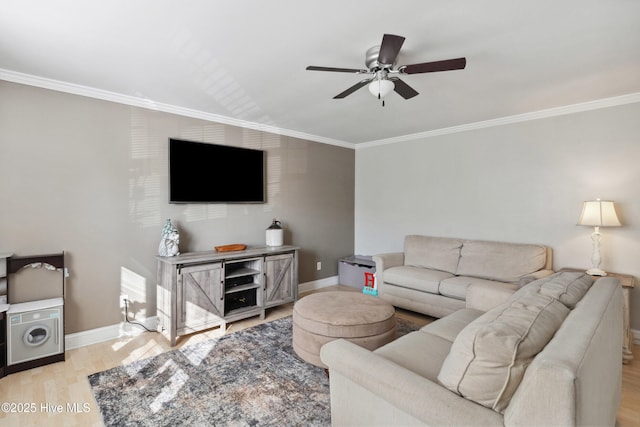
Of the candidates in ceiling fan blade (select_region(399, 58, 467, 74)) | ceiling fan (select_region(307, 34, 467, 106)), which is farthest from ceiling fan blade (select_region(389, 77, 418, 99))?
ceiling fan blade (select_region(399, 58, 467, 74))

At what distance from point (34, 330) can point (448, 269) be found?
408cm

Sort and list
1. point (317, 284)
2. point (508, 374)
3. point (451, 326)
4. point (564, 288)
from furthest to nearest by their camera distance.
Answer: point (317, 284), point (451, 326), point (564, 288), point (508, 374)

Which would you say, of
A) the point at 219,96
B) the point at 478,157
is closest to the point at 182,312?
the point at 219,96

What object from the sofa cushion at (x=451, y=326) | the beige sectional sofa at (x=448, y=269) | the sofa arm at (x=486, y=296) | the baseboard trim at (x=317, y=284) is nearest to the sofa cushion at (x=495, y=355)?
the sofa cushion at (x=451, y=326)

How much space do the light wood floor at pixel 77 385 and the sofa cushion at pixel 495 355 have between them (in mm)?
1465

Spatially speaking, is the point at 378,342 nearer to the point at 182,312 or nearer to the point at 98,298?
the point at 182,312

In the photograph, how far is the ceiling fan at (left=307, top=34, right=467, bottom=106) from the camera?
184 centimetres

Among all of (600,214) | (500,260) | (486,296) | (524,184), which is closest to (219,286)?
(486,296)

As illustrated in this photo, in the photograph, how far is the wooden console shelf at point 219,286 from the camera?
2.94 metres

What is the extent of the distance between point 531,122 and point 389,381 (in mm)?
3633

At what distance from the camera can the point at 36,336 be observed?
246 cm

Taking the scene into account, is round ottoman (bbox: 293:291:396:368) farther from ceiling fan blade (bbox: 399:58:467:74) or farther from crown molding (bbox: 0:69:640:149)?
crown molding (bbox: 0:69:640:149)

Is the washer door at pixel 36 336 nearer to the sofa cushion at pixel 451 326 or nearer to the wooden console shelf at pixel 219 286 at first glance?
the wooden console shelf at pixel 219 286

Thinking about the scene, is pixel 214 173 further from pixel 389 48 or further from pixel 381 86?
pixel 389 48
